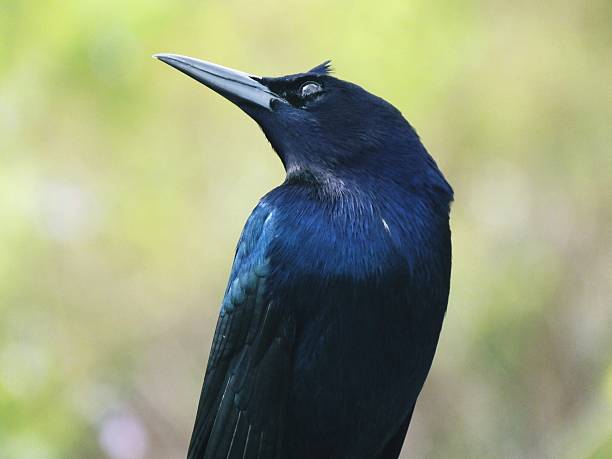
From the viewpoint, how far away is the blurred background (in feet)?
16.9

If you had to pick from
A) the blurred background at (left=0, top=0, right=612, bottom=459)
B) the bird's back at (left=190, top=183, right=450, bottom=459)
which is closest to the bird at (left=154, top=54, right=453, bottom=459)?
the bird's back at (left=190, top=183, right=450, bottom=459)

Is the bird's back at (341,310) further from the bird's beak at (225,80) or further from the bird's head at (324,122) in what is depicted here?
the bird's beak at (225,80)

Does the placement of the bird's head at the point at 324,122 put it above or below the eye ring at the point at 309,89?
below

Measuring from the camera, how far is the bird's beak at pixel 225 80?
281 cm

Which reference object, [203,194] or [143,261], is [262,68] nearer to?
[203,194]

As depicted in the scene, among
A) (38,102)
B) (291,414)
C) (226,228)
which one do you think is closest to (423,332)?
(291,414)

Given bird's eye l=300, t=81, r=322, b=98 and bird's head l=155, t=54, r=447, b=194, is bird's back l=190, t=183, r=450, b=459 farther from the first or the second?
bird's eye l=300, t=81, r=322, b=98

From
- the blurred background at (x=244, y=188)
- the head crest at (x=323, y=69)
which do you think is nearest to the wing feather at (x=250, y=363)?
the head crest at (x=323, y=69)

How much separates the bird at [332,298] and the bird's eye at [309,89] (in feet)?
0.27

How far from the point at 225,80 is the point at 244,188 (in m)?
2.45

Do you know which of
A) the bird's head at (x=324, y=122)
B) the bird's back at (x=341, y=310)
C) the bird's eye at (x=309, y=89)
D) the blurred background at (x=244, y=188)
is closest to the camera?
the bird's back at (x=341, y=310)

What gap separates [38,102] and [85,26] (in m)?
0.50

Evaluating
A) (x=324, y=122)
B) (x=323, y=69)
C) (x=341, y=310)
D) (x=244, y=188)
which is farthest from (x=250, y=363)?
(x=244, y=188)

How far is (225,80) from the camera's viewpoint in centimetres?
283
